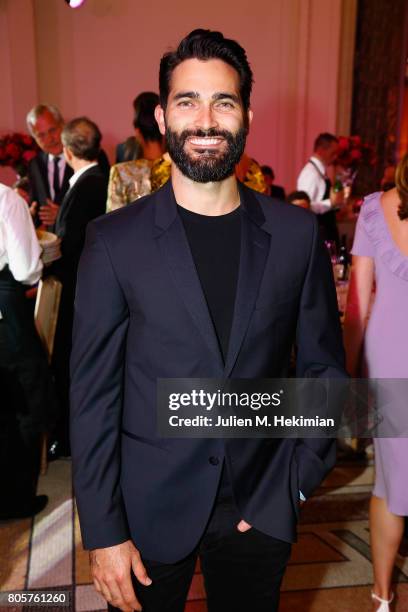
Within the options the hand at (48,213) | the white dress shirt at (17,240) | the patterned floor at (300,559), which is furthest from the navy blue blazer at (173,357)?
the hand at (48,213)

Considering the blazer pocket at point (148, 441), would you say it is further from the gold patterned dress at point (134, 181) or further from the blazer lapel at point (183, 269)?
the gold patterned dress at point (134, 181)

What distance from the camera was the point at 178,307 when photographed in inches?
47.5

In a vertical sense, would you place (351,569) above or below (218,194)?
below

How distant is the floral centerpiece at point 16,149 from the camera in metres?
4.86

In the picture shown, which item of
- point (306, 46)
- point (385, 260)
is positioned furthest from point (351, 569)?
point (306, 46)

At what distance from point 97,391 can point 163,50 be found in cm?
639

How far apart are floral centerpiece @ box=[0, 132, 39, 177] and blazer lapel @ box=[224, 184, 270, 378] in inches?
155

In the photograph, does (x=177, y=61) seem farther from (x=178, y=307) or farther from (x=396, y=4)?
(x=396, y=4)

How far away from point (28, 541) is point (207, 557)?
1.48 m

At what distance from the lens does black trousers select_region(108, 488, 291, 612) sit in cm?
A: 131

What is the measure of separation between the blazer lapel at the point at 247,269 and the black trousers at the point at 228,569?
1.14ft

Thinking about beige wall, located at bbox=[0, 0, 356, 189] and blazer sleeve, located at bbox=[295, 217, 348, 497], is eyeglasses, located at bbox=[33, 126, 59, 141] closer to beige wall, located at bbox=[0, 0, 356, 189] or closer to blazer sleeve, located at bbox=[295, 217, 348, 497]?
beige wall, located at bbox=[0, 0, 356, 189]

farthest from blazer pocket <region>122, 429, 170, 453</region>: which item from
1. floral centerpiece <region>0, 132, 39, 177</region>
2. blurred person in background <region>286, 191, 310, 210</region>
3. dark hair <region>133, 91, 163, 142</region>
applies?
floral centerpiece <region>0, 132, 39, 177</region>

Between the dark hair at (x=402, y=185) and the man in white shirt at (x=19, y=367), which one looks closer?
the dark hair at (x=402, y=185)
